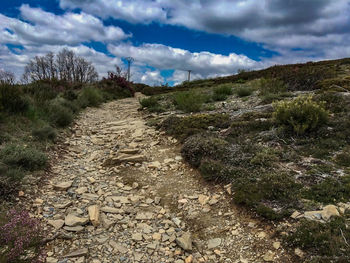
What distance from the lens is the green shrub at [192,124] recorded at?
6.61 meters

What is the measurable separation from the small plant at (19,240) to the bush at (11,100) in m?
5.22

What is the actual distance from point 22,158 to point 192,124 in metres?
4.44

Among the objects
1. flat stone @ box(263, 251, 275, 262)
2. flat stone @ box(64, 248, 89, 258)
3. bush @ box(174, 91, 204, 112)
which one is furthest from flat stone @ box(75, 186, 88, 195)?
bush @ box(174, 91, 204, 112)

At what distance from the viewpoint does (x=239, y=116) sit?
7.39 m

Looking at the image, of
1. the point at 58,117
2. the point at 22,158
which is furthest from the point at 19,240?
the point at 58,117

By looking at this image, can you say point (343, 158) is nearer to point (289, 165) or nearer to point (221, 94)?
point (289, 165)

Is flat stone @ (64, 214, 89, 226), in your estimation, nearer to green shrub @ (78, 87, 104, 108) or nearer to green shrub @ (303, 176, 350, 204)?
green shrub @ (303, 176, 350, 204)

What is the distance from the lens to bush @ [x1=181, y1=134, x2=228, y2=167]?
16.2ft

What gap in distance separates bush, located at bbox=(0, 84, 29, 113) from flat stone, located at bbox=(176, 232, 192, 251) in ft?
21.3

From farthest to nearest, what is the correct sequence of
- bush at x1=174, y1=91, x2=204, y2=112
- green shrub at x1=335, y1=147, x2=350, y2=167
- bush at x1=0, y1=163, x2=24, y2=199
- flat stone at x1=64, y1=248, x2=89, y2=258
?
bush at x1=174, y1=91, x2=204, y2=112, green shrub at x1=335, y1=147, x2=350, y2=167, bush at x1=0, y1=163, x2=24, y2=199, flat stone at x1=64, y1=248, x2=89, y2=258

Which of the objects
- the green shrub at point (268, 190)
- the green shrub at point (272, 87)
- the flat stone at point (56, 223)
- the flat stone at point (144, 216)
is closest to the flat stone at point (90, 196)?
the flat stone at point (56, 223)

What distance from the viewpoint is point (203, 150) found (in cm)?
516

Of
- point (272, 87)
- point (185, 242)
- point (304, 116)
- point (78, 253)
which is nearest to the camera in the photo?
point (78, 253)

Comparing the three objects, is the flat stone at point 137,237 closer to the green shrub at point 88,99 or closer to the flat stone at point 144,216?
Answer: the flat stone at point 144,216
